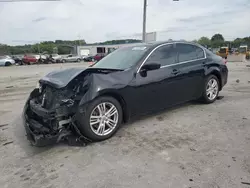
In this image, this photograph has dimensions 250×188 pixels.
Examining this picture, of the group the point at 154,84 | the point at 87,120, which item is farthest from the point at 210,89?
the point at 87,120

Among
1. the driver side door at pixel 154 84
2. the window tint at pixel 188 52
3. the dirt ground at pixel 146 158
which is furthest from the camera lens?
the window tint at pixel 188 52

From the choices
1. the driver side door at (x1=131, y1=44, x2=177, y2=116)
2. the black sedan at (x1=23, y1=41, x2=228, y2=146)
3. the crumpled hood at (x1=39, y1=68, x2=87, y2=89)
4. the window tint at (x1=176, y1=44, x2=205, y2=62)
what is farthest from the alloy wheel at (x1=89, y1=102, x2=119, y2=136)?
the window tint at (x1=176, y1=44, x2=205, y2=62)

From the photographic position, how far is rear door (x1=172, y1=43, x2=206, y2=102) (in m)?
4.57

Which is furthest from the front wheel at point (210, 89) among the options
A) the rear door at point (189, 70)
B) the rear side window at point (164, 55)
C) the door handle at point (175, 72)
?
the rear side window at point (164, 55)

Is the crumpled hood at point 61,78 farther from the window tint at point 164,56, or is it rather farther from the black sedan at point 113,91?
the window tint at point 164,56

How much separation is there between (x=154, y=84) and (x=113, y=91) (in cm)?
90

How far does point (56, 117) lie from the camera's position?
3.13 m

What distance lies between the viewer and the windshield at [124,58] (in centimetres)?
410

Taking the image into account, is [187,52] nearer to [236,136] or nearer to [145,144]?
[236,136]

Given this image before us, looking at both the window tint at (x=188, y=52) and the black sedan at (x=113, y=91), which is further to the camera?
the window tint at (x=188, y=52)

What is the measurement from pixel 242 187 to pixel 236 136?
1.38 m

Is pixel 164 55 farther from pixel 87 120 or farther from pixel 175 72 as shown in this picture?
pixel 87 120

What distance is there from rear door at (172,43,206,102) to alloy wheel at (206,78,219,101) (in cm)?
34

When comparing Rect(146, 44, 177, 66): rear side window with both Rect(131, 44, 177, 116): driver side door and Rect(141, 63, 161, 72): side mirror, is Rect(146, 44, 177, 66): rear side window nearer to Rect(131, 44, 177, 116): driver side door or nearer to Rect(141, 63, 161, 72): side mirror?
Rect(131, 44, 177, 116): driver side door
